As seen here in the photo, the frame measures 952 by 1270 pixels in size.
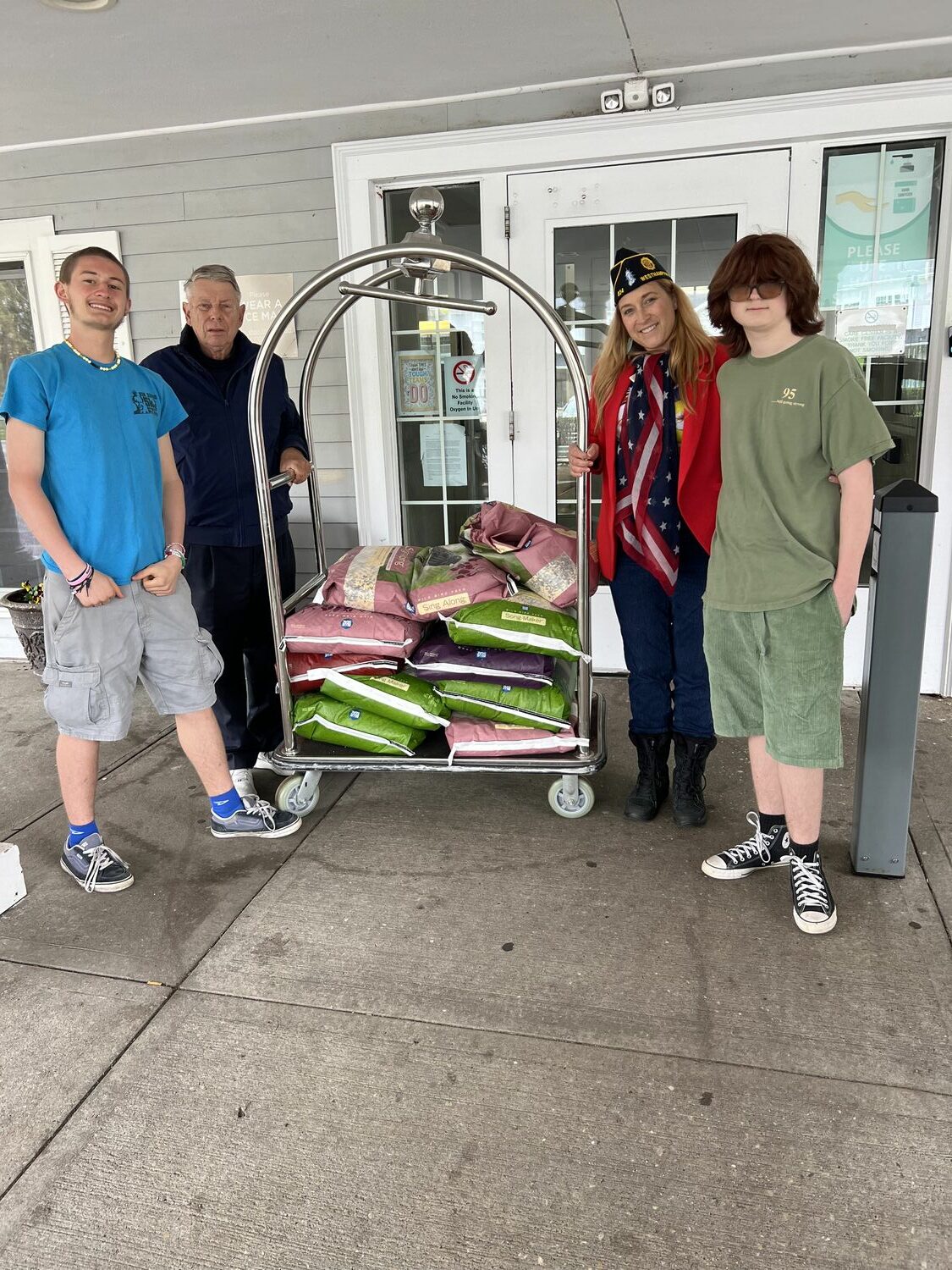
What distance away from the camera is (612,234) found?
3.86 m

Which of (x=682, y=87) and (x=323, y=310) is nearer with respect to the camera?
(x=682, y=87)

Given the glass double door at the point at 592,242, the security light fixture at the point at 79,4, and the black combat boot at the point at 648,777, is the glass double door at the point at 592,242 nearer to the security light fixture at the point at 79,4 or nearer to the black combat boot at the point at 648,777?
the black combat boot at the point at 648,777

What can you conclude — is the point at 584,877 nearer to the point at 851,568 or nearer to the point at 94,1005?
the point at 851,568

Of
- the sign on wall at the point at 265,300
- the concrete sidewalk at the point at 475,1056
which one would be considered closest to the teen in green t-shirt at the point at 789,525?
the concrete sidewalk at the point at 475,1056

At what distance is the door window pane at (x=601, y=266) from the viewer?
3803 millimetres

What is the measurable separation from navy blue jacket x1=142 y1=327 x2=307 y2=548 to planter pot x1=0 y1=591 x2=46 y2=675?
166cm

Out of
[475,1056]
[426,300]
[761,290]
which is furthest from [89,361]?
[475,1056]

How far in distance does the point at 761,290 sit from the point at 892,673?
104cm

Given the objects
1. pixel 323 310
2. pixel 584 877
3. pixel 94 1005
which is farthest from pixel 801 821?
pixel 323 310

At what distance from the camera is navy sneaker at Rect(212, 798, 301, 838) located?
284 cm

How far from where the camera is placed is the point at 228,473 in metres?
2.97

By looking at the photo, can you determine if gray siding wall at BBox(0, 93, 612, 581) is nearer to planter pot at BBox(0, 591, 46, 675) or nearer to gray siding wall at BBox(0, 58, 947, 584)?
gray siding wall at BBox(0, 58, 947, 584)

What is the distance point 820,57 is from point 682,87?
20.9 inches

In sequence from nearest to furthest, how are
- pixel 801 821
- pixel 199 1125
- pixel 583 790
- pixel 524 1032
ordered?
pixel 199 1125, pixel 524 1032, pixel 801 821, pixel 583 790
